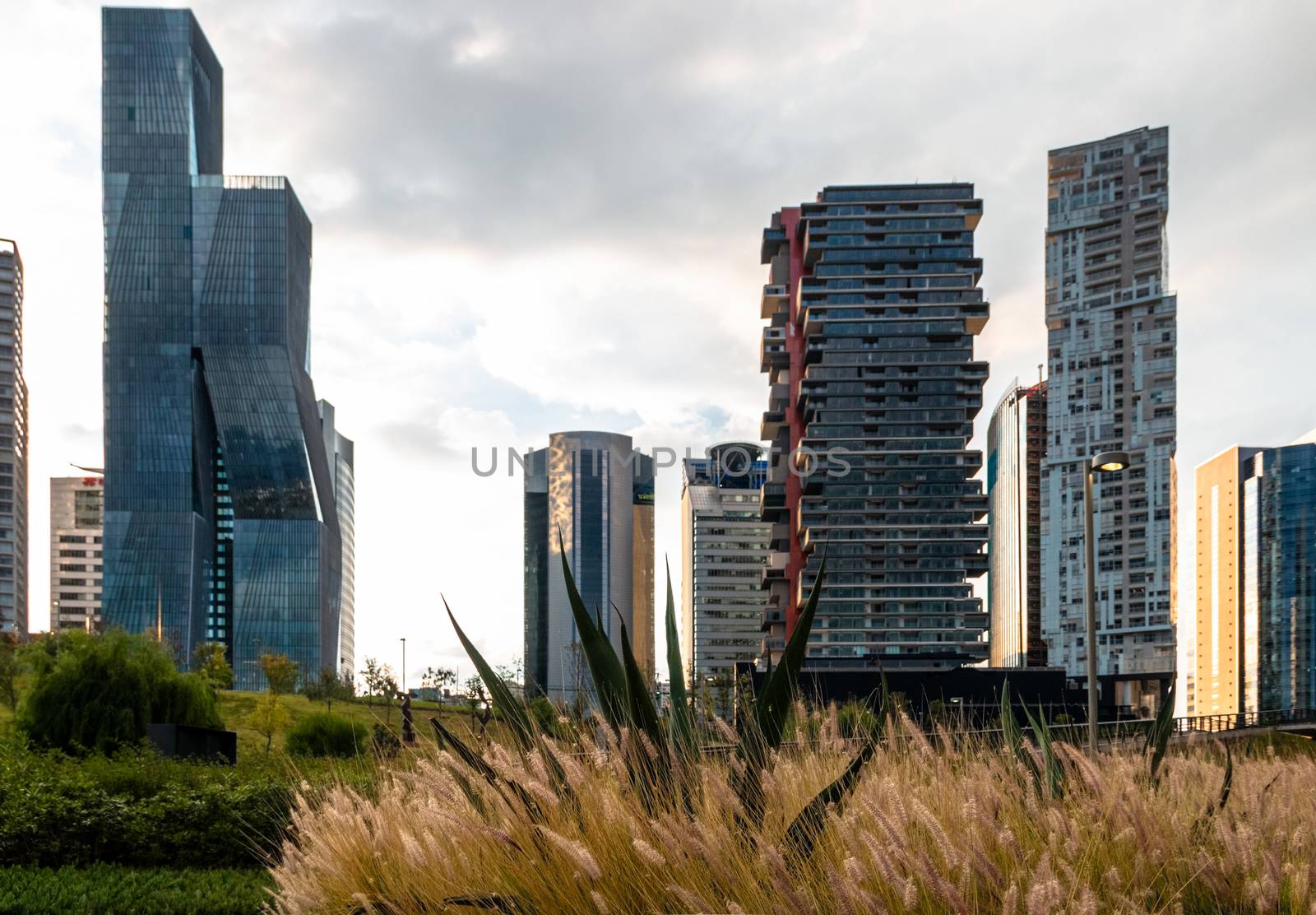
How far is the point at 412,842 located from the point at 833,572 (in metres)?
68.5

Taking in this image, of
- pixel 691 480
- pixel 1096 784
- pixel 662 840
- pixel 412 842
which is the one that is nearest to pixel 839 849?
pixel 662 840

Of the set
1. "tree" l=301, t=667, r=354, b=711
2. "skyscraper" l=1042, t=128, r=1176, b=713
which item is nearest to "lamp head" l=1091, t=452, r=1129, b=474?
"tree" l=301, t=667, r=354, b=711

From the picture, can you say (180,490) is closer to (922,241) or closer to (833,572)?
(833,572)

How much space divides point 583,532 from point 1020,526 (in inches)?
2537

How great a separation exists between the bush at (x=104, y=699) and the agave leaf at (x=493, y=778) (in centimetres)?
2075

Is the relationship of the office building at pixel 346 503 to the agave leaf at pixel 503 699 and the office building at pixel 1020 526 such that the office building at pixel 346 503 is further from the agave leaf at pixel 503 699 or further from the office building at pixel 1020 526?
the agave leaf at pixel 503 699

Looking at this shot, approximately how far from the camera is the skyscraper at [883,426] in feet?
229

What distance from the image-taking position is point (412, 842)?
316 centimetres

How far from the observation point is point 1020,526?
147000 millimetres

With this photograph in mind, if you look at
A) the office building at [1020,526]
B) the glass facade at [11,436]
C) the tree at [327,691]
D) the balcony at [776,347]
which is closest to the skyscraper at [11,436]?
the glass facade at [11,436]

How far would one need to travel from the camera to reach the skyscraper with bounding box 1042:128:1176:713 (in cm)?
9788

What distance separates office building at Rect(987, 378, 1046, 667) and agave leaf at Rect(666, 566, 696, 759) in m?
133

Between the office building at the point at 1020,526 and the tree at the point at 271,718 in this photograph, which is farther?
the office building at the point at 1020,526

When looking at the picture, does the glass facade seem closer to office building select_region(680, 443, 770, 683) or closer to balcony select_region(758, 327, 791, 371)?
office building select_region(680, 443, 770, 683)
